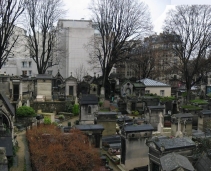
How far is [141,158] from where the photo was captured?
12.9 m

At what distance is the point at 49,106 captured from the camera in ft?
79.3

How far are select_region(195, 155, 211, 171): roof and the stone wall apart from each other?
634 inches

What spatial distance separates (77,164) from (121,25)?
22865mm

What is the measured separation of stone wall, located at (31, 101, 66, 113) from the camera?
23.9m

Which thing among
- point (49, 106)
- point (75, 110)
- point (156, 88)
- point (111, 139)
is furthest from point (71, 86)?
point (111, 139)

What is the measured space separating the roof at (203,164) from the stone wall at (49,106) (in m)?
16.1

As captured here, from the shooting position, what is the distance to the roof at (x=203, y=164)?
366 inches

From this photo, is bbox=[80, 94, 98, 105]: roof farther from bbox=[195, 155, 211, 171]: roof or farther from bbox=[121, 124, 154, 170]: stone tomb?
bbox=[195, 155, 211, 171]: roof

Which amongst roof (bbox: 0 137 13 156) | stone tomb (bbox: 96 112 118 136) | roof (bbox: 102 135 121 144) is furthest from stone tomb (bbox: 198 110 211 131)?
roof (bbox: 0 137 13 156)

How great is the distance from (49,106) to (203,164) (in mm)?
16617

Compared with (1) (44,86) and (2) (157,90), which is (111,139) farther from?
(2) (157,90)

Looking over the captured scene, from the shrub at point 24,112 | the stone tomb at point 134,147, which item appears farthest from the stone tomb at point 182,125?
the shrub at point 24,112

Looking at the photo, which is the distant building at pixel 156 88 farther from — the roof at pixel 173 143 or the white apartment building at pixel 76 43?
the roof at pixel 173 143

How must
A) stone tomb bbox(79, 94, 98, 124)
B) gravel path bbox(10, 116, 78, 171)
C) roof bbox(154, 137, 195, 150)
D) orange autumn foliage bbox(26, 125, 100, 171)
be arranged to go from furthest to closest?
stone tomb bbox(79, 94, 98, 124)
gravel path bbox(10, 116, 78, 171)
roof bbox(154, 137, 195, 150)
orange autumn foliage bbox(26, 125, 100, 171)
